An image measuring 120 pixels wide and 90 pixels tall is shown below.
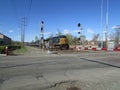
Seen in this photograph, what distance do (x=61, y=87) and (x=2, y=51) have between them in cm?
2305

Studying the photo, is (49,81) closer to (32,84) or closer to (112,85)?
(32,84)

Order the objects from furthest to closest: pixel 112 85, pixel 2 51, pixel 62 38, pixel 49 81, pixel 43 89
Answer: pixel 62 38 → pixel 2 51 → pixel 49 81 → pixel 112 85 → pixel 43 89

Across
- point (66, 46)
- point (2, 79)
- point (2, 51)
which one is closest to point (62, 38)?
point (66, 46)

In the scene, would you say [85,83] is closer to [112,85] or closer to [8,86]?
[112,85]

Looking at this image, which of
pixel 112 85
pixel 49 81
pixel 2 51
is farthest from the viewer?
pixel 2 51

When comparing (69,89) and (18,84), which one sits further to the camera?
(18,84)

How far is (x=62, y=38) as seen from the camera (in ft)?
161

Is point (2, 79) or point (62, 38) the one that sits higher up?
point (62, 38)

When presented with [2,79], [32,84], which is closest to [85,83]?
[32,84]

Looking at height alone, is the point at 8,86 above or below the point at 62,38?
below

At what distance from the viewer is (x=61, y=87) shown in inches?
288

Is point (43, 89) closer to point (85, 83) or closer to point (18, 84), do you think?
point (18, 84)

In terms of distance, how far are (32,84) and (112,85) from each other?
3.25 metres

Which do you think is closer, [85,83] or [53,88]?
[53,88]
